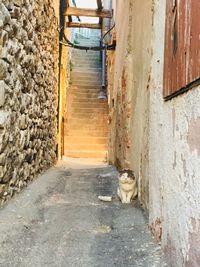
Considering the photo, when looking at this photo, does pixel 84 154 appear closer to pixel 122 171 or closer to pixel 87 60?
pixel 122 171

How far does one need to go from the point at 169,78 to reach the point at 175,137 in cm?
28

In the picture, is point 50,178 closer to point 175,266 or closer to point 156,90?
point 156,90

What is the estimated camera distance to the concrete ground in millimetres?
1729

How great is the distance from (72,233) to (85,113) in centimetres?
852

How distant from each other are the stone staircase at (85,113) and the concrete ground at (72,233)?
226 inches

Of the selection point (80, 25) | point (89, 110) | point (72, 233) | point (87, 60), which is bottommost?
point (72, 233)

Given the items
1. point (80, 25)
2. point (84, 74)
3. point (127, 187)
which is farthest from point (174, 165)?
point (84, 74)

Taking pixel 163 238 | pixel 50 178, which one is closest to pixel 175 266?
pixel 163 238

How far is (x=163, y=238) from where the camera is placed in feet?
5.89

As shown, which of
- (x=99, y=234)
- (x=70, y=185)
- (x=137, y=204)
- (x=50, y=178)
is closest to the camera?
(x=99, y=234)

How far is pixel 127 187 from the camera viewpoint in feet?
9.46

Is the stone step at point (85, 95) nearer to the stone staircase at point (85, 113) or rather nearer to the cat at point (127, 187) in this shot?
the stone staircase at point (85, 113)

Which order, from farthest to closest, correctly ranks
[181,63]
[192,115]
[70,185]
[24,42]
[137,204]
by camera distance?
[70,185] < [24,42] < [137,204] < [181,63] < [192,115]

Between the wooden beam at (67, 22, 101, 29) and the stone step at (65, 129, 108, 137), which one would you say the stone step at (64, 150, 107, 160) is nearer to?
the stone step at (65, 129, 108, 137)
